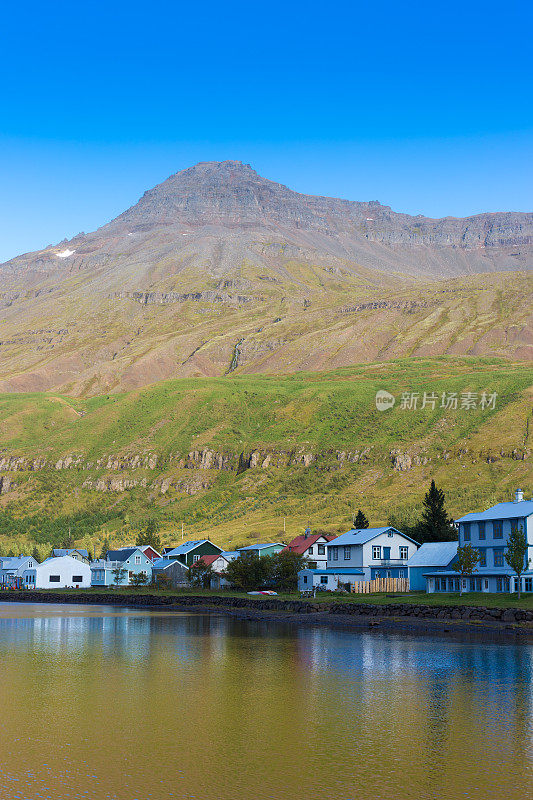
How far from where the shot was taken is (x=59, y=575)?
118 m

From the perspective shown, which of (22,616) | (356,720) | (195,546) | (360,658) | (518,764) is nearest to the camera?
(518,764)

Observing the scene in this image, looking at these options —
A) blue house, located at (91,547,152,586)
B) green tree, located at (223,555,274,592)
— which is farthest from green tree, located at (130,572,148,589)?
green tree, located at (223,555,274,592)

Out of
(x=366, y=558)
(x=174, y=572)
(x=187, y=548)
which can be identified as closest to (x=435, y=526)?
(x=366, y=558)

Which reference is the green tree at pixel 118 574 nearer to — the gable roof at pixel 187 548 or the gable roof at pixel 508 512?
the gable roof at pixel 187 548

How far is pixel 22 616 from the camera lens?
2744 inches

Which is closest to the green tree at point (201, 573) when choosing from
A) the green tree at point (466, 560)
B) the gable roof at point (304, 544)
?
the gable roof at point (304, 544)

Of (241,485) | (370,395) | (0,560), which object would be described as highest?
(370,395)

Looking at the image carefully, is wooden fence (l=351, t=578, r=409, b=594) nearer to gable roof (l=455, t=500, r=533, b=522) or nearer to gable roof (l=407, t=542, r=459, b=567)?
gable roof (l=407, t=542, r=459, b=567)

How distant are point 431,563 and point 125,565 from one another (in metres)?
57.1

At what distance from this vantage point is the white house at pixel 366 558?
257 ft

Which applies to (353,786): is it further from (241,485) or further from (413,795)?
(241,485)

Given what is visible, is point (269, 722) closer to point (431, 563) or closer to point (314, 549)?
point (431, 563)

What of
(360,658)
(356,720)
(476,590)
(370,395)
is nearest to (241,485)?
(370,395)

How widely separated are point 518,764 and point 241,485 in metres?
142
